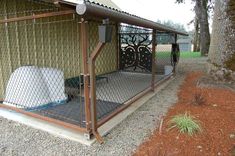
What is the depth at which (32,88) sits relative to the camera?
430 centimetres

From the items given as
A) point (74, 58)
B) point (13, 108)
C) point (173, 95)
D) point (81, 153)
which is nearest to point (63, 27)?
point (74, 58)

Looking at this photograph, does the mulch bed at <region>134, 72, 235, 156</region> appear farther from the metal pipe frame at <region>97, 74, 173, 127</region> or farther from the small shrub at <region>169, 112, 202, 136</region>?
the metal pipe frame at <region>97, 74, 173, 127</region>

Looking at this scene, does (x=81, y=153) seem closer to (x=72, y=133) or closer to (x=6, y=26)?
(x=72, y=133)

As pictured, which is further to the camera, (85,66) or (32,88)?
(32,88)

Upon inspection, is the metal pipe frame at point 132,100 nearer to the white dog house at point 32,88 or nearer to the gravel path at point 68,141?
the gravel path at point 68,141

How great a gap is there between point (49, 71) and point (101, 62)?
3613mm

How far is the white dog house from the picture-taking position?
170 inches

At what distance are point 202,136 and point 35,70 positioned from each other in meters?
3.38

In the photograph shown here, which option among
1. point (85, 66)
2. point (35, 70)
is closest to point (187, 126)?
point (85, 66)

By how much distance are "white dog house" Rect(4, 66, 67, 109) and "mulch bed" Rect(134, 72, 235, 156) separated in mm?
2401

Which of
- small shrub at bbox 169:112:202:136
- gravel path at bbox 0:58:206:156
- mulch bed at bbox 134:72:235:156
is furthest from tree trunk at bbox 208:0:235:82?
small shrub at bbox 169:112:202:136

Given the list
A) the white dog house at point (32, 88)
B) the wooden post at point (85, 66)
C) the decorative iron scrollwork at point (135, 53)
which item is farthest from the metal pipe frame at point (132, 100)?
the white dog house at point (32, 88)

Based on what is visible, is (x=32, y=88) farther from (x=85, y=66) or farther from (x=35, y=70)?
(x=85, y=66)

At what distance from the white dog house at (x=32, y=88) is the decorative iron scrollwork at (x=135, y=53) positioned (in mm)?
4933
